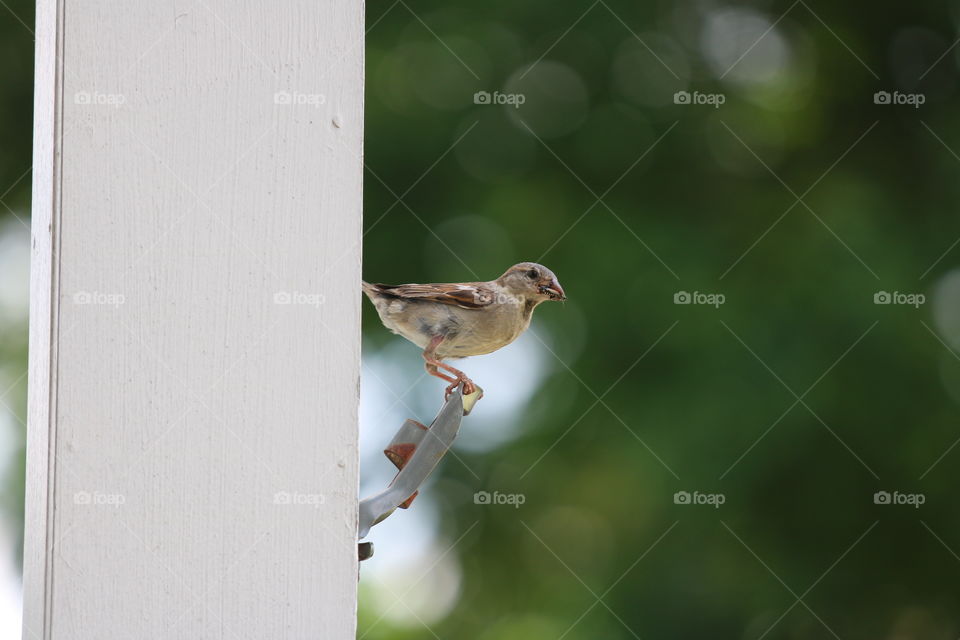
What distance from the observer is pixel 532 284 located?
10.3 ft

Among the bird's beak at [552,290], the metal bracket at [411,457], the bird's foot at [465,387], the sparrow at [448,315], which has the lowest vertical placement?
the metal bracket at [411,457]

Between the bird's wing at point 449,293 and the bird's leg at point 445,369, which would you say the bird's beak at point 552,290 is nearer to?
the bird's wing at point 449,293

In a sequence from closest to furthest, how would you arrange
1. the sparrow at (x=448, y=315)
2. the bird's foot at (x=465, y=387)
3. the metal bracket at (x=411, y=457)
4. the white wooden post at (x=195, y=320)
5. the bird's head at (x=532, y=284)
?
the white wooden post at (x=195, y=320) < the metal bracket at (x=411, y=457) < the bird's foot at (x=465, y=387) < the sparrow at (x=448, y=315) < the bird's head at (x=532, y=284)

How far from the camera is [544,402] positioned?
5664 millimetres

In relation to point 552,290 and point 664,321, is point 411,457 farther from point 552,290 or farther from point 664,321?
point 664,321

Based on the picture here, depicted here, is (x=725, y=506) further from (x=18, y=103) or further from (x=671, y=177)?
(x=18, y=103)

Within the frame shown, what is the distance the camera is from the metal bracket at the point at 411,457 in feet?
6.05

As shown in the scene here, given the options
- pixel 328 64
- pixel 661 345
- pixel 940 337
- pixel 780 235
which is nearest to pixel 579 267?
pixel 661 345

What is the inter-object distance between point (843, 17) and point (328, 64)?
5183 millimetres

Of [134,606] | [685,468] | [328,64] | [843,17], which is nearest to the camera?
[134,606]

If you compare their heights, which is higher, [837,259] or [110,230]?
[837,259]

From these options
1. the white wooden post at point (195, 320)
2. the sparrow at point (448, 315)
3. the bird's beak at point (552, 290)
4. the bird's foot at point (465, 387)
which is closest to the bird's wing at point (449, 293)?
the sparrow at point (448, 315)

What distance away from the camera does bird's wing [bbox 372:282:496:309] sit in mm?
2859

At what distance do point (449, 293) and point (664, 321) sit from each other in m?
3.00
